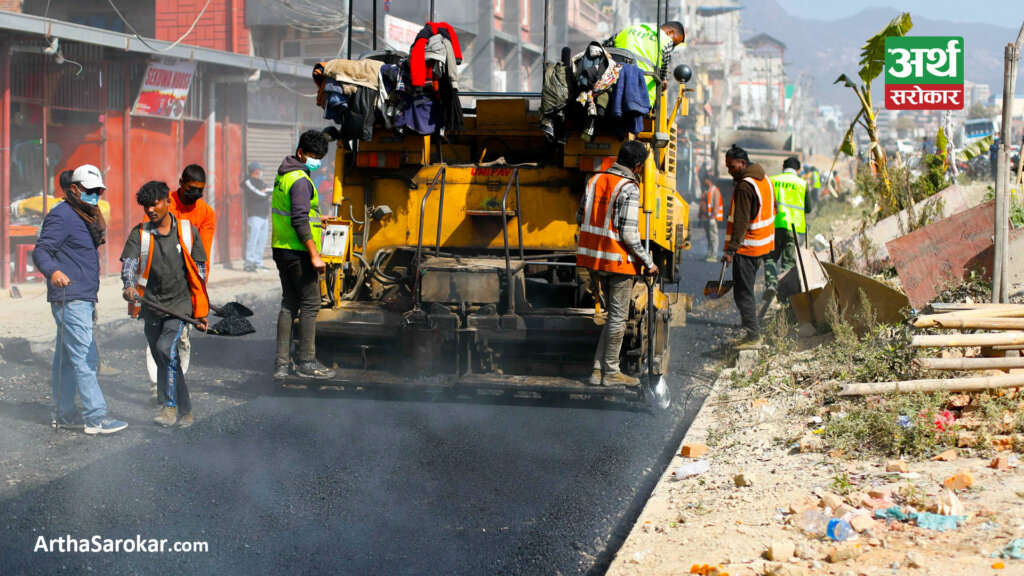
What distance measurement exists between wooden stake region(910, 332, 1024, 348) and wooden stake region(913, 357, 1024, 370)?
0.28ft

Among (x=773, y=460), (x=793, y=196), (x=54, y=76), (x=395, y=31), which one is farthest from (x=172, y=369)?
(x=395, y=31)

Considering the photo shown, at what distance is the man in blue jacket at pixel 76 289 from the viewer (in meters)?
5.77

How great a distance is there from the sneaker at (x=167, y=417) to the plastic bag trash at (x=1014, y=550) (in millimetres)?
4629

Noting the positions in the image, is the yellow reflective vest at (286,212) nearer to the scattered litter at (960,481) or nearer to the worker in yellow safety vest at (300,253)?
the worker in yellow safety vest at (300,253)

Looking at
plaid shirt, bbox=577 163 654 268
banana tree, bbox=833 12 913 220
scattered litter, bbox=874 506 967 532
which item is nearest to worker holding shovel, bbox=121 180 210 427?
plaid shirt, bbox=577 163 654 268

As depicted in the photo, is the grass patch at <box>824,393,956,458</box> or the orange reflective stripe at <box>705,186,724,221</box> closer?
the grass patch at <box>824,393,956,458</box>

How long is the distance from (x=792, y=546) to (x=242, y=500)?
8.37 feet

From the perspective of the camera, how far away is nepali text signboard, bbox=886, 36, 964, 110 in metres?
9.81

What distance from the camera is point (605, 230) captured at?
6266 millimetres

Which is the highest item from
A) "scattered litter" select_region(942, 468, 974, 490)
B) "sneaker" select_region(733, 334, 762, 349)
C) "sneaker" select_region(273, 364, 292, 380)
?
"sneaker" select_region(733, 334, 762, 349)

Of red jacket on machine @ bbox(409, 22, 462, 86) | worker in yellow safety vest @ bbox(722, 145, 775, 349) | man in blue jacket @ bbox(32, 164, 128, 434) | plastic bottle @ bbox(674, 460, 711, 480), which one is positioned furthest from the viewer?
worker in yellow safety vest @ bbox(722, 145, 775, 349)

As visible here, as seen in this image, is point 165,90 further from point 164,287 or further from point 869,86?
point 869,86

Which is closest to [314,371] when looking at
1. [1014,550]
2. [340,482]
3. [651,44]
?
[340,482]

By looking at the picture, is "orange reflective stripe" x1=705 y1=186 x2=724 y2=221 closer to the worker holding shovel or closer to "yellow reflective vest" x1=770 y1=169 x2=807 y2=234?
"yellow reflective vest" x1=770 y1=169 x2=807 y2=234
